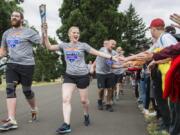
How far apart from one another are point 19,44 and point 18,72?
52cm

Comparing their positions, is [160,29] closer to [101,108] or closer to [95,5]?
[101,108]

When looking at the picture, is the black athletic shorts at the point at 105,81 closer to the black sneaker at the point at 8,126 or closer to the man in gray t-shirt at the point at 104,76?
the man in gray t-shirt at the point at 104,76

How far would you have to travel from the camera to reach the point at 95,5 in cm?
6688

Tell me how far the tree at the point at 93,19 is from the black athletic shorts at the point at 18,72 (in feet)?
171

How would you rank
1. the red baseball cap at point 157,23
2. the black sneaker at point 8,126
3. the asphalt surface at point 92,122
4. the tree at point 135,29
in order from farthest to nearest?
1. the tree at point 135,29
2. the asphalt surface at point 92,122
3. the black sneaker at point 8,126
4. the red baseball cap at point 157,23

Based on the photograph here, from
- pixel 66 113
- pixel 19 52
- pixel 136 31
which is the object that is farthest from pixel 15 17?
pixel 136 31

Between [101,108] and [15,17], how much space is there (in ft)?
16.5

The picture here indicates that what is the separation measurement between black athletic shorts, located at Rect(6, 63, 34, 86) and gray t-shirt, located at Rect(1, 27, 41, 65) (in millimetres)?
77

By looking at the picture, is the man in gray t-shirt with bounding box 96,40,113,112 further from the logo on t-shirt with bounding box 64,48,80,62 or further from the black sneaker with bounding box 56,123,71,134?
the black sneaker with bounding box 56,123,71,134

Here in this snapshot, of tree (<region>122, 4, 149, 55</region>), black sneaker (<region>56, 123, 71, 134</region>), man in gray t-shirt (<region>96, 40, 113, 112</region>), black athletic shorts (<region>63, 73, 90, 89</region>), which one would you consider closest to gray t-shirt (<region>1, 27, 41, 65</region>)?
black athletic shorts (<region>63, 73, 90, 89</region>)

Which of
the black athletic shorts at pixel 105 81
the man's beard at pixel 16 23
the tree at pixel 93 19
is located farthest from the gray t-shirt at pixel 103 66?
the tree at pixel 93 19

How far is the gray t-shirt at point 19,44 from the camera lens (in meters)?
10.3

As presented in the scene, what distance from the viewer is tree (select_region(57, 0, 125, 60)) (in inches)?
2509

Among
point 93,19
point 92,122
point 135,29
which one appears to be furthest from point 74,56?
point 135,29
